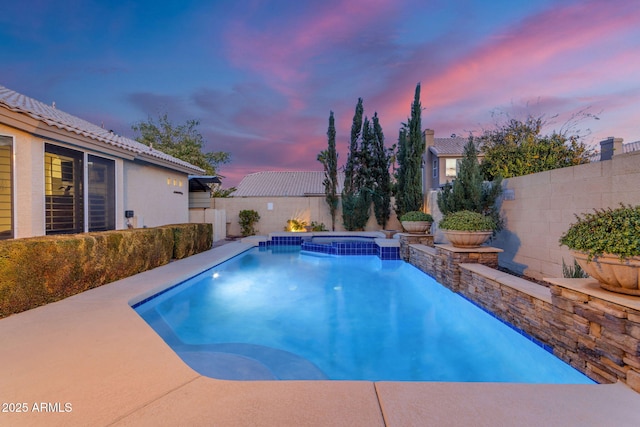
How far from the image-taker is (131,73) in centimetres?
1274

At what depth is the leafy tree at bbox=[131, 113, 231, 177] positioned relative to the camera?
26875 millimetres

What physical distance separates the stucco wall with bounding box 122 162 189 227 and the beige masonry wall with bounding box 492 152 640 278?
31.4 ft

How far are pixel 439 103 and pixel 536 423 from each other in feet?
42.3

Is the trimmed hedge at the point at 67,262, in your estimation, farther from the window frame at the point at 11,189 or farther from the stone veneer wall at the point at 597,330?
the stone veneer wall at the point at 597,330

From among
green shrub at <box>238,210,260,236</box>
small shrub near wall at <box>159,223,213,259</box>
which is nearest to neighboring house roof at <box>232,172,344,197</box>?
green shrub at <box>238,210,260,236</box>

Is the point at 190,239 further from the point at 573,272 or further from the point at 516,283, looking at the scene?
the point at 573,272

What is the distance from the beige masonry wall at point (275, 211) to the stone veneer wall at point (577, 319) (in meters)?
11.4

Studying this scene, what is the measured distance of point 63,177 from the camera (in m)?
6.35

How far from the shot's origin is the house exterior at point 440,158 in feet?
69.6

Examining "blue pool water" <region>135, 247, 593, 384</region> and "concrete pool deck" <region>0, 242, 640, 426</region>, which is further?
"blue pool water" <region>135, 247, 593, 384</region>

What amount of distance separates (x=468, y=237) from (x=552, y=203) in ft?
5.37

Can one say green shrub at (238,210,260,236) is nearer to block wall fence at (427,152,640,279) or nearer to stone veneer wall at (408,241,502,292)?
stone veneer wall at (408,241,502,292)

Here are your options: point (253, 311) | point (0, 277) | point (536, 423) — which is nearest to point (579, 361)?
point (536, 423)

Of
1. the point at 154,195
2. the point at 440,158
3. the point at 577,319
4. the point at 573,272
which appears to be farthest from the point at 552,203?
the point at 440,158
